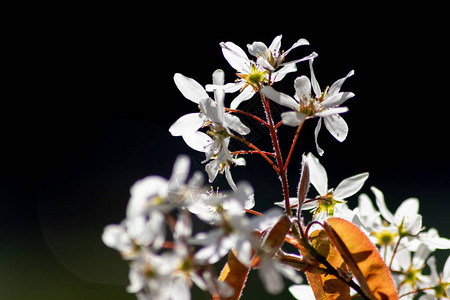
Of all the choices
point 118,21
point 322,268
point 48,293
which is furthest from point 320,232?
point 118,21

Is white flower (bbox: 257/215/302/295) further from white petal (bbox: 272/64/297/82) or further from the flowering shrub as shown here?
white petal (bbox: 272/64/297/82)

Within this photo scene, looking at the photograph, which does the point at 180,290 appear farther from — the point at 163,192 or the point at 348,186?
the point at 348,186

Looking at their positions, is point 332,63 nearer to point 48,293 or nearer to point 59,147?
point 59,147

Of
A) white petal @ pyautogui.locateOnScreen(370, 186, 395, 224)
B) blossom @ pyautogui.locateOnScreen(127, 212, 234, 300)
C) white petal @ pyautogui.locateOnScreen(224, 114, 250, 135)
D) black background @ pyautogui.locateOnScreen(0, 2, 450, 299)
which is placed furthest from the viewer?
black background @ pyautogui.locateOnScreen(0, 2, 450, 299)

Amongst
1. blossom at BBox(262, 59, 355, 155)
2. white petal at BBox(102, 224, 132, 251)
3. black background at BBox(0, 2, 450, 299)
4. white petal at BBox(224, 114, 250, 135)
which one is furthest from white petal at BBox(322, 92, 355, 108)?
black background at BBox(0, 2, 450, 299)

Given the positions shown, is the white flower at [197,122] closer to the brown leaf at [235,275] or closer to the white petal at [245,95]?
the white petal at [245,95]

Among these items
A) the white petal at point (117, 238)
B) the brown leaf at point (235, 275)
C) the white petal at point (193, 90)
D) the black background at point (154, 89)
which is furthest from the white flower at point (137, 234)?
the black background at point (154, 89)
